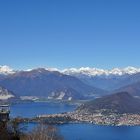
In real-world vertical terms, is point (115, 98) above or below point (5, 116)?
above

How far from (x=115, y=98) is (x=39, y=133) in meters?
164

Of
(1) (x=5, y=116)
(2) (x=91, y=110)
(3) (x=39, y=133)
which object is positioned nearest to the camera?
(3) (x=39, y=133)

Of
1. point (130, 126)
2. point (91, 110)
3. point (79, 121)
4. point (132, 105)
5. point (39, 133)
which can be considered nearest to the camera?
point (39, 133)

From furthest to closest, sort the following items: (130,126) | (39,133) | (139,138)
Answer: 1. (130,126)
2. (139,138)
3. (39,133)

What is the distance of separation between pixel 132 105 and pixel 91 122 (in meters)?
64.7

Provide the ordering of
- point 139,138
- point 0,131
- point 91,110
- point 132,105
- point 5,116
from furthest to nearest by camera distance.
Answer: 1. point 132,105
2. point 91,110
3. point 139,138
4. point 5,116
5. point 0,131

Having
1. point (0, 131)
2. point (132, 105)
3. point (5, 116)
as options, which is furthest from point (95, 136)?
point (132, 105)

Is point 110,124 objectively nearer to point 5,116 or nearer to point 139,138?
point 139,138

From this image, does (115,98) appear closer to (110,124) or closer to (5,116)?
(110,124)

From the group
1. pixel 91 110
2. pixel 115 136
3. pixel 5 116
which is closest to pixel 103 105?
pixel 91 110

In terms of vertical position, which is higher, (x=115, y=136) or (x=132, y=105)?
(x=132, y=105)

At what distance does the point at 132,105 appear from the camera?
607 ft

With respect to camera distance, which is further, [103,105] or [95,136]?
[103,105]

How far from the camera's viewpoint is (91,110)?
164 metres
